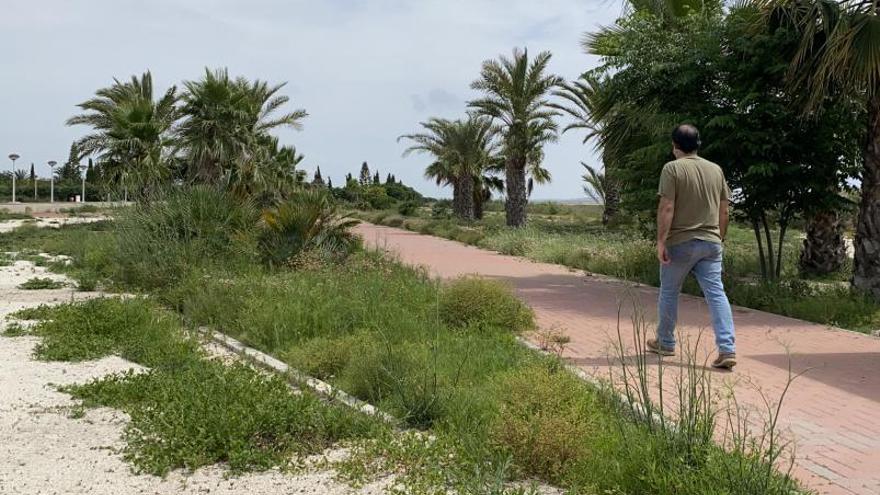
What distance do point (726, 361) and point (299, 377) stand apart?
3.31m

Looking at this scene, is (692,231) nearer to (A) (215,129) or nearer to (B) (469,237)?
(B) (469,237)

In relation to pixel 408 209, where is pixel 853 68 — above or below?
above

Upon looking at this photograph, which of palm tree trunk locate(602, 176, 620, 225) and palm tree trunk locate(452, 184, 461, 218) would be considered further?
palm tree trunk locate(452, 184, 461, 218)

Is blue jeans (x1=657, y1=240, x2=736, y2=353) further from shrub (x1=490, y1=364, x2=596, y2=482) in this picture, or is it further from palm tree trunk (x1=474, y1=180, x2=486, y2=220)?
palm tree trunk (x1=474, y1=180, x2=486, y2=220)

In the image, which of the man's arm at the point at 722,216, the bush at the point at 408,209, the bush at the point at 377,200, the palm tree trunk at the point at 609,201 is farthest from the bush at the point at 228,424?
the bush at the point at 377,200

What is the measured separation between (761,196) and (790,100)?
1.42m

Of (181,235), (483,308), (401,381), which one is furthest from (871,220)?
(181,235)

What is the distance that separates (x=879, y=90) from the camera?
9.30m

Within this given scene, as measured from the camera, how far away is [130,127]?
103 ft

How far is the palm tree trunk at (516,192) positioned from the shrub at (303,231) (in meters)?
16.3

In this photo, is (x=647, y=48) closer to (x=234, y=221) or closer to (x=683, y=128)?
(x=683, y=128)

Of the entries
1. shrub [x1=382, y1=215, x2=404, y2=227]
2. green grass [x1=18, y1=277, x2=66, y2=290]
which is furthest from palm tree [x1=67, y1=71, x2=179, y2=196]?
green grass [x1=18, y1=277, x2=66, y2=290]

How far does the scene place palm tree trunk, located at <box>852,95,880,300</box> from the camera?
30.8 feet

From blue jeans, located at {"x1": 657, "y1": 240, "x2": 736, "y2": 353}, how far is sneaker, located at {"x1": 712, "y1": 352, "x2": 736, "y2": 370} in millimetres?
31
